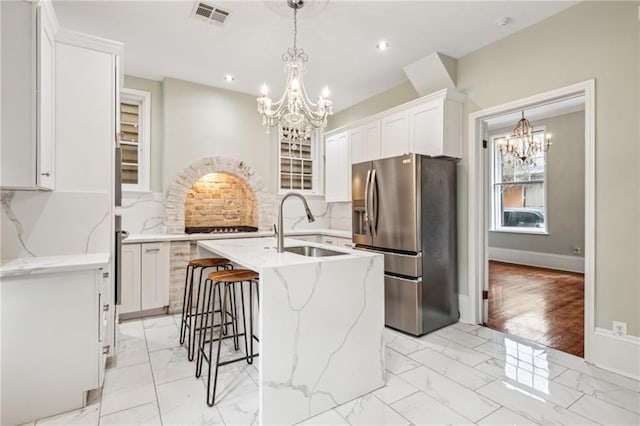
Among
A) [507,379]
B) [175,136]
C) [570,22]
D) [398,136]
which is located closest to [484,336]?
[507,379]

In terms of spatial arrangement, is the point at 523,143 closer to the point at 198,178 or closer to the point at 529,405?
the point at 529,405

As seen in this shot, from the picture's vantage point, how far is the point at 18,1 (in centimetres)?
190

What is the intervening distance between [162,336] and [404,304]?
2.39 meters

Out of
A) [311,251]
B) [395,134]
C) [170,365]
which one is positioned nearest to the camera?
[170,365]

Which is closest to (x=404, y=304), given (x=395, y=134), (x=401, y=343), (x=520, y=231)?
(x=401, y=343)

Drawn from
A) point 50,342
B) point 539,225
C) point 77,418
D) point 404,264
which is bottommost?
point 77,418

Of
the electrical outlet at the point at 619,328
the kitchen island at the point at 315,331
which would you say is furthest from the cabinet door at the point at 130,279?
the electrical outlet at the point at 619,328

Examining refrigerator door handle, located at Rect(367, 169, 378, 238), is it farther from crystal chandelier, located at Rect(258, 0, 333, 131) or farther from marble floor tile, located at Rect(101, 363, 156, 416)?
marble floor tile, located at Rect(101, 363, 156, 416)

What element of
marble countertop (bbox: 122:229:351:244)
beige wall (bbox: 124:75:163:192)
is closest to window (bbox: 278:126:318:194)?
marble countertop (bbox: 122:229:351:244)

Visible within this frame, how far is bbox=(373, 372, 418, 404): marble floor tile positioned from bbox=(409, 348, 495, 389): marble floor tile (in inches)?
13.7

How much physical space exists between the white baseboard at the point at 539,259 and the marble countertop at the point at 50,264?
7.39m

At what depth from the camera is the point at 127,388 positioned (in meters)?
2.20

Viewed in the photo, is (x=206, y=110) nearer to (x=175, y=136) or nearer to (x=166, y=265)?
(x=175, y=136)

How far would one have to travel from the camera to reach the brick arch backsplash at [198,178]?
13.5 ft
